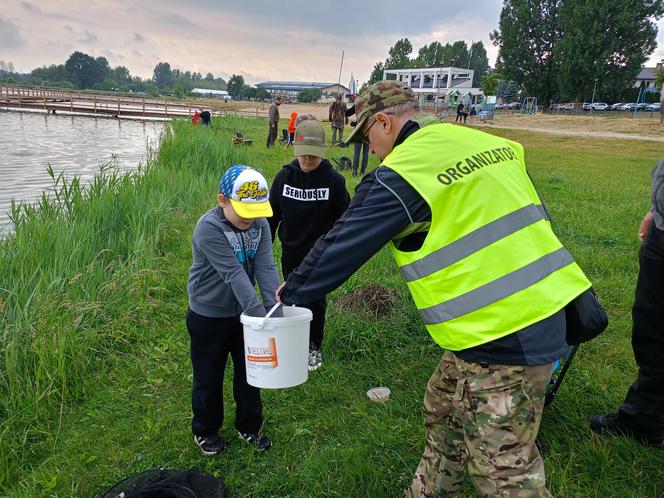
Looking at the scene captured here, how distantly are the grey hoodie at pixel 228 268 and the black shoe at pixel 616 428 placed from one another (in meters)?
1.91

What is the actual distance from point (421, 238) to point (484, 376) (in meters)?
0.51

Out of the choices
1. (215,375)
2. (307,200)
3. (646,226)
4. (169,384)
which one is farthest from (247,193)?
(646,226)

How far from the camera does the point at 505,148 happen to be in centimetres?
165

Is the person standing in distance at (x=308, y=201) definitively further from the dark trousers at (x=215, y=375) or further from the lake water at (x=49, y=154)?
the lake water at (x=49, y=154)

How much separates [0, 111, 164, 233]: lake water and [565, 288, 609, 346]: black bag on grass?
21.5 ft

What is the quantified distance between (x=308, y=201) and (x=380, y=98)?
1.59 meters

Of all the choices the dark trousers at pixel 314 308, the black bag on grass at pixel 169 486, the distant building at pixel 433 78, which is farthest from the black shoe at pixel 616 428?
the distant building at pixel 433 78

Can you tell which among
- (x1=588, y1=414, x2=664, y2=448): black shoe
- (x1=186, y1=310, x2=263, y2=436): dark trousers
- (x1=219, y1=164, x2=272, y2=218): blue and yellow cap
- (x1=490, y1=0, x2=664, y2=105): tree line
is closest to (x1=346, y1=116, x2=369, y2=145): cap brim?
(x1=219, y1=164, x2=272, y2=218): blue and yellow cap

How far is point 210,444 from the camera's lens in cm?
259

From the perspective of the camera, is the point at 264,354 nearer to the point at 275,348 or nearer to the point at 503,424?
the point at 275,348

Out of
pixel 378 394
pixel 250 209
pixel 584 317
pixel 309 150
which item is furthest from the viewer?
pixel 309 150

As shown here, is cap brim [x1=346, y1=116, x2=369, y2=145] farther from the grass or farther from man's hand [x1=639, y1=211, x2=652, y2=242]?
man's hand [x1=639, y1=211, x2=652, y2=242]

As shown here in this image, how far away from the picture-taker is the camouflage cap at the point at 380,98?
1776 mm

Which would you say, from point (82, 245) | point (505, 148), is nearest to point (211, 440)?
point (505, 148)
